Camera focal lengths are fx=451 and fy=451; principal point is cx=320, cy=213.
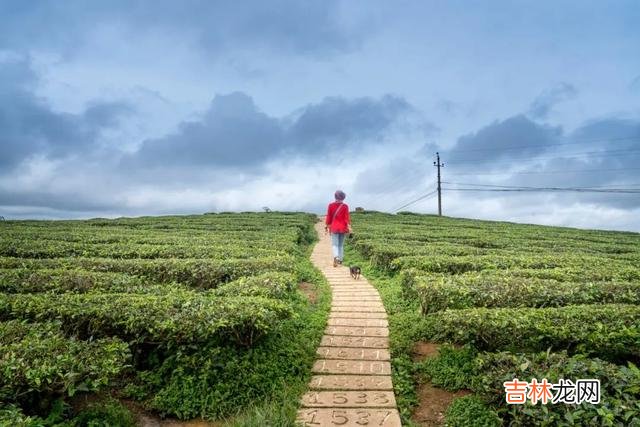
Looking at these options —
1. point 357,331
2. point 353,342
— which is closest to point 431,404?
point 353,342

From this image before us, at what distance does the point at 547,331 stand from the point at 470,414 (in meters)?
1.92

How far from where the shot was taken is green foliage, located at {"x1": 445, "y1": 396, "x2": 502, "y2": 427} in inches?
211

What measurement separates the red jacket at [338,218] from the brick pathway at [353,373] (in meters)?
3.65

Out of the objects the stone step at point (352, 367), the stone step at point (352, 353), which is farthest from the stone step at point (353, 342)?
the stone step at point (352, 367)

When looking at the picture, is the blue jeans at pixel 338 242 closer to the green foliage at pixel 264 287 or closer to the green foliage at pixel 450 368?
the green foliage at pixel 264 287

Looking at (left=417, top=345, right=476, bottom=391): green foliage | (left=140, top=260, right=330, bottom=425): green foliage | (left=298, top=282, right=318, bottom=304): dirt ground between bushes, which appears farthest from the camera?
(left=298, top=282, right=318, bottom=304): dirt ground between bushes

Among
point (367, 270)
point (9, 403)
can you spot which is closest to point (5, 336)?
point (9, 403)

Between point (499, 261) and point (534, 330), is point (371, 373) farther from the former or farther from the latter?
point (499, 261)

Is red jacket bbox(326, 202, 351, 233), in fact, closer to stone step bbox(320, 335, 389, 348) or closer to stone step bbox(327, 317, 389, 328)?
stone step bbox(327, 317, 389, 328)

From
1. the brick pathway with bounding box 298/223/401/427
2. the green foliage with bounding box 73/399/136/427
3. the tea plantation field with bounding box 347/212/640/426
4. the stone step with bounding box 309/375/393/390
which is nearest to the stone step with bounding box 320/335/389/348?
the brick pathway with bounding box 298/223/401/427

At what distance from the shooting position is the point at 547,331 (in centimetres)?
654

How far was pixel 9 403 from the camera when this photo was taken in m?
4.73

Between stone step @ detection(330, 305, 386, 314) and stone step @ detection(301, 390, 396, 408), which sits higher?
stone step @ detection(330, 305, 386, 314)

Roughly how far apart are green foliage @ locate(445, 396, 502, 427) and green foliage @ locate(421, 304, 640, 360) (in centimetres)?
108
